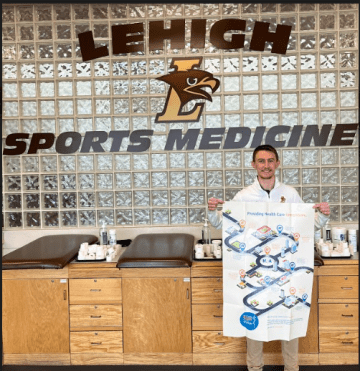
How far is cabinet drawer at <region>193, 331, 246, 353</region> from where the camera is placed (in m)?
3.14

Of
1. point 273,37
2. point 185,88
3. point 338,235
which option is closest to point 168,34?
point 185,88

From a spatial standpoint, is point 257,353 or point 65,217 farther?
point 65,217

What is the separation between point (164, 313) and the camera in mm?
3135

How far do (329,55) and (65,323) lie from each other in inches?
120

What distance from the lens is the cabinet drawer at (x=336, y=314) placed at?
3.13 m

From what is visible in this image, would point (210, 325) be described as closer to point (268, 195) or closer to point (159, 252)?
point (159, 252)

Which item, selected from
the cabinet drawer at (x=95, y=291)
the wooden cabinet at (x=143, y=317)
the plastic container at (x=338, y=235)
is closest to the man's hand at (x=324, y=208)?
the wooden cabinet at (x=143, y=317)

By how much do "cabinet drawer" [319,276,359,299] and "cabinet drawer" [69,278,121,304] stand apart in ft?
4.67

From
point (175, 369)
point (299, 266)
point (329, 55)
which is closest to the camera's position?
point (299, 266)

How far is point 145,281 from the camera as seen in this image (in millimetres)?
3143

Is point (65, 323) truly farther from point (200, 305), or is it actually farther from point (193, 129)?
point (193, 129)

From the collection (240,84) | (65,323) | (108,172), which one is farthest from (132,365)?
(240,84)

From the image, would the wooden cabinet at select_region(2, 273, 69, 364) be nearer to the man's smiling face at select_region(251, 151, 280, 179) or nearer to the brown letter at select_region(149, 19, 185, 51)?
the man's smiling face at select_region(251, 151, 280, 179)

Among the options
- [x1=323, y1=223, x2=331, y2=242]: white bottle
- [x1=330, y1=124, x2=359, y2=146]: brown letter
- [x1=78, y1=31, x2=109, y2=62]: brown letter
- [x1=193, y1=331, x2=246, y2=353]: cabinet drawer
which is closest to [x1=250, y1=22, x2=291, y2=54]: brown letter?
[x1=330, y1=124, x2=359, y2=146]: brown letter
